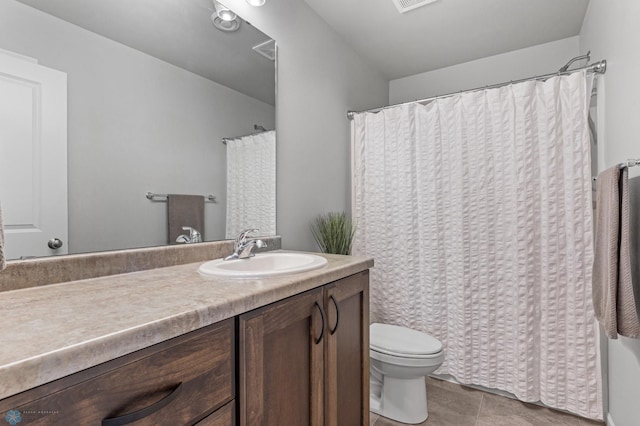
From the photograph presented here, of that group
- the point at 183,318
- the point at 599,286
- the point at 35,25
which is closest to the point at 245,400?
the point at 183,318

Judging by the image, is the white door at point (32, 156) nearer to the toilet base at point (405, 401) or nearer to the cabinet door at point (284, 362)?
the cabinet door at point (284, 362)

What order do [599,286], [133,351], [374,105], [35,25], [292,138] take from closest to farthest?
[133,351] → [35,25] → [599,286] → [292,138] → [374,105]

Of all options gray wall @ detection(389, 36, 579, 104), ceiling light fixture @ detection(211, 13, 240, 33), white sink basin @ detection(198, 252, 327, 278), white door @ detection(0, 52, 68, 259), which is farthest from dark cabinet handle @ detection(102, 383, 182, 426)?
gray wall @ detection(389, 36, 579, 104)

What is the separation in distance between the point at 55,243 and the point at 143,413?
27.6 inches

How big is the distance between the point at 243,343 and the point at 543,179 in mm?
1833

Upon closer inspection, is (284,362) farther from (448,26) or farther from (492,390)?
(448,26)

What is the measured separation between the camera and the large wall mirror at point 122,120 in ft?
3.02

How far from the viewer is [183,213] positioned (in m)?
1.33

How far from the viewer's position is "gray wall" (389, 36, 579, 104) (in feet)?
8.05

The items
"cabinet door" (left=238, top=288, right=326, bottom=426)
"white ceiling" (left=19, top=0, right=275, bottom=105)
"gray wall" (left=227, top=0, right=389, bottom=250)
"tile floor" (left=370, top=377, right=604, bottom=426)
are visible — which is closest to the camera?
"cabinet door" (left=238, top=288, right=326, bottom=426)

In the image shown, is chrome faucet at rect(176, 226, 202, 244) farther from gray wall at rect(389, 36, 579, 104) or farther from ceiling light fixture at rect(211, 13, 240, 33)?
gray wall at rect(389, 36, 579, 104)

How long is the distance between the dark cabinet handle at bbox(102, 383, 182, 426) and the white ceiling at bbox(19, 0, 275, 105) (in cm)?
113

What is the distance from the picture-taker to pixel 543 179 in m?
1.80

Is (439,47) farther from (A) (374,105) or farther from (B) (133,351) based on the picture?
(B) (133,351)
